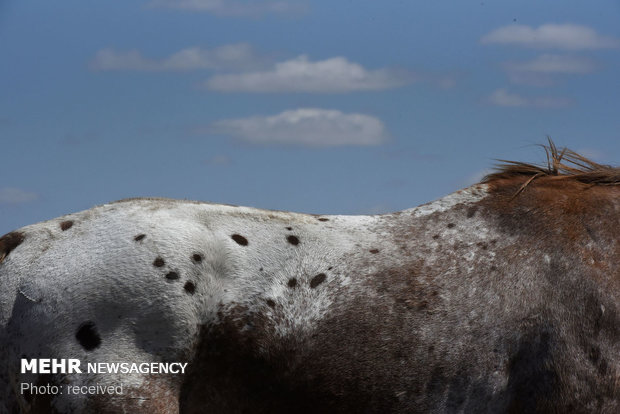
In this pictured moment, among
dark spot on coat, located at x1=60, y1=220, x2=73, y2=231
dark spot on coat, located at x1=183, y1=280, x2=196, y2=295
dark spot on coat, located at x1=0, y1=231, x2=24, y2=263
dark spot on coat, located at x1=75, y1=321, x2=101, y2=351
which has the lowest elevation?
dark spot on coat, located at x1=75, y1=321, x2=101, y2=351

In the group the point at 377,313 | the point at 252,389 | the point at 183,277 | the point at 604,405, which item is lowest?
the point at 604,405

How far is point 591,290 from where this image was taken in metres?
5.03

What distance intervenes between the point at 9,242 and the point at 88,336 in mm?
864

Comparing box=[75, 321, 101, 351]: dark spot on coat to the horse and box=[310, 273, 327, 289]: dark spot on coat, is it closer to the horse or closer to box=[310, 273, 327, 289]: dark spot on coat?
the horse

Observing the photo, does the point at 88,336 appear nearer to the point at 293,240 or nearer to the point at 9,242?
the point at 9,242

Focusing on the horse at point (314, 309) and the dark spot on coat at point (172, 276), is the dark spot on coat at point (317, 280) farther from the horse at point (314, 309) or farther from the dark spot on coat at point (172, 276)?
the dark spot on coat at point (172, 276)

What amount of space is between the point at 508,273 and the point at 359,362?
121 cm

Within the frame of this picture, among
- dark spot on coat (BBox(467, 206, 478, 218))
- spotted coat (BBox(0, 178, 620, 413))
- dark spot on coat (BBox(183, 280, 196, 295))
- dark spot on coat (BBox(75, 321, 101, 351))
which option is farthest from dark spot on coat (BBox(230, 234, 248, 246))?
dark spot on coat (BBox(467, 206, 478, 218))

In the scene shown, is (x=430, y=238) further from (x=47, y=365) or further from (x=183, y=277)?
(x=47, y=365)

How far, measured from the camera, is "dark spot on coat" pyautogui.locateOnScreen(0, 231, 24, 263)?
15.3ft

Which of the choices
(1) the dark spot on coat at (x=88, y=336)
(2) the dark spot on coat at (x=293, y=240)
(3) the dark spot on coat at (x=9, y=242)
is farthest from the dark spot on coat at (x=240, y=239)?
(3) the dark spot on coat at (x=9, y=242)

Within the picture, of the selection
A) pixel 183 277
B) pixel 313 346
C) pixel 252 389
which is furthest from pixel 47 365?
pixel 313 346

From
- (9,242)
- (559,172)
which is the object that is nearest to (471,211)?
(559,172)

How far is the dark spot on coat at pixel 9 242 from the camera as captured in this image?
4672mm
